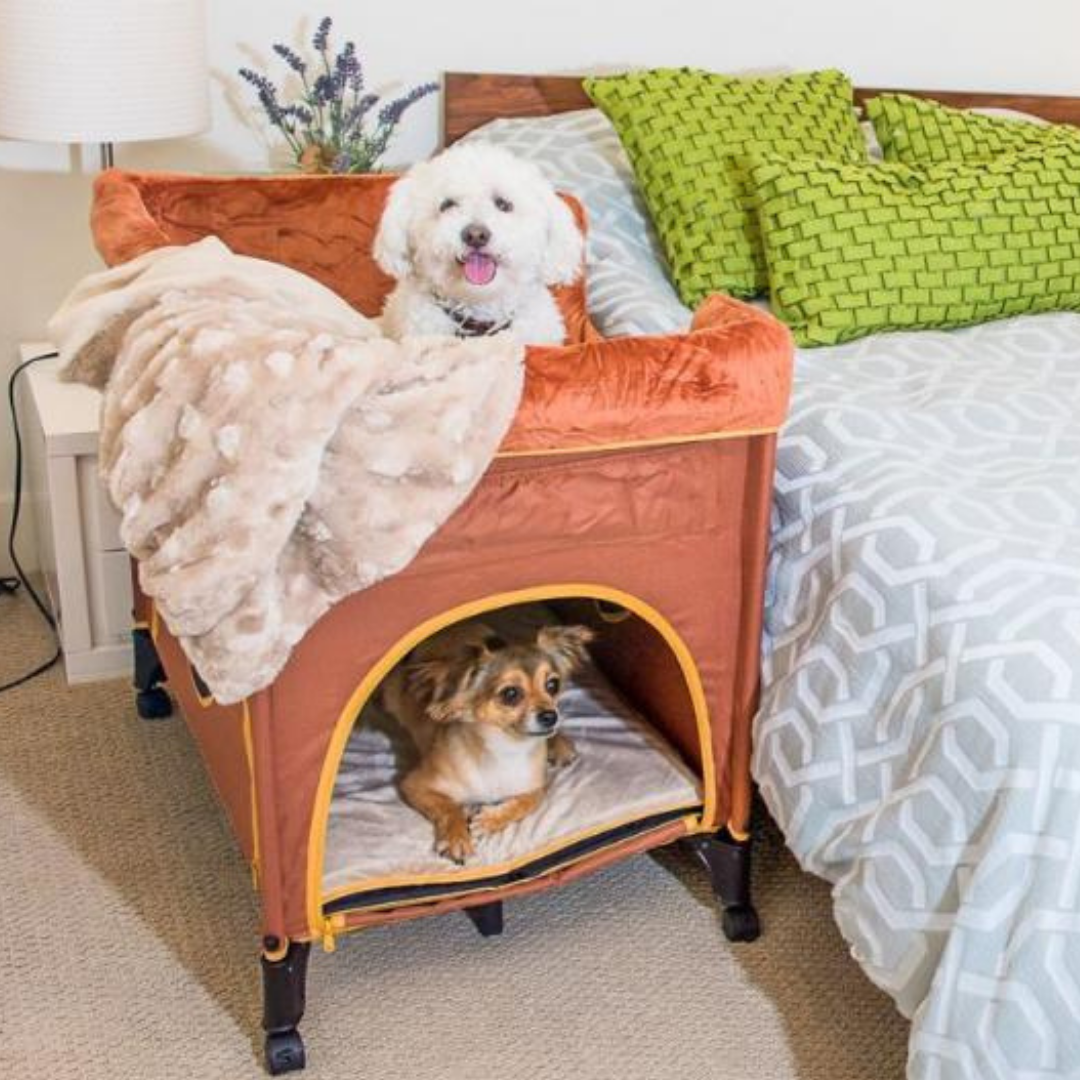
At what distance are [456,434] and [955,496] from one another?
2.03 ft

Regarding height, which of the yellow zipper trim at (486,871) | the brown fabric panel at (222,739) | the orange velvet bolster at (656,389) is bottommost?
the yellow zipper trim at (486,871)

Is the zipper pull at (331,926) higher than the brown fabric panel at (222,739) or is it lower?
lower

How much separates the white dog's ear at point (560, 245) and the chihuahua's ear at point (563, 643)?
49cm

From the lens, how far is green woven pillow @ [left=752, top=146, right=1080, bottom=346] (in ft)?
6.88

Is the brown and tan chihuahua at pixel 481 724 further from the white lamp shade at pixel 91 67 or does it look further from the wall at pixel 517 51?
the wall at pixel 517 51

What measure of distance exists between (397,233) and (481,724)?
0.65 m

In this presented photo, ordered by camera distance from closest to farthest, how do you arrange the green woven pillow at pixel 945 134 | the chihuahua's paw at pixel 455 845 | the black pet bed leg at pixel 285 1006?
the black pet bed leg at pixel 285 1006 → the chihuahua's paw at pixel 455 845 → the green woven pillow at pixel 945 134

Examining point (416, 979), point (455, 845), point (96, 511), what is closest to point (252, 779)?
point (455, 845)

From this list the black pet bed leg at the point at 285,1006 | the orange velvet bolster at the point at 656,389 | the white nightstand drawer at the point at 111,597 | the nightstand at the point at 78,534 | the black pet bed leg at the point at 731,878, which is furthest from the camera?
the white nightstand drawer at the point at 111,597

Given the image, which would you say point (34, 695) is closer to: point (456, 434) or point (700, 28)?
point (456, 434)

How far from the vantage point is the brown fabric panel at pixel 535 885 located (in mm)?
1577

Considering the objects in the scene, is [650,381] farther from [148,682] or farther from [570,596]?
[148,682]

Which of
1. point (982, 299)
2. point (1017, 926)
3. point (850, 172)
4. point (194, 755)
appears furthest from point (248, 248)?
point (1017, 926)

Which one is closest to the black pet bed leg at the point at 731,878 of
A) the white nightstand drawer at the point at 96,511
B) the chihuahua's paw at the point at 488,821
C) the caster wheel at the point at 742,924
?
the caster wheel at the point at 742,924
